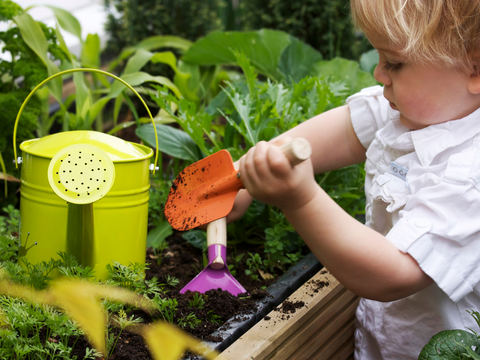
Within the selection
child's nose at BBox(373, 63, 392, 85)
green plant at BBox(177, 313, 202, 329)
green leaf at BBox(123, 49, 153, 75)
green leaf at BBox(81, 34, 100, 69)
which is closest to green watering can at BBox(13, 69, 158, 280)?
green plant at BBox(177, 313, 202, 329)

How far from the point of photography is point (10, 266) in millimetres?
917

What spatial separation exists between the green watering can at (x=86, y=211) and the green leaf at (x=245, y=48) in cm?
128

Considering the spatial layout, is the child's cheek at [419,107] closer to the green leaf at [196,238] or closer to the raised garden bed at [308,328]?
the raised garden bed at [308,328]

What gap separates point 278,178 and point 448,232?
0.33 m

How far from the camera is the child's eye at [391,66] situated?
0.87 metres

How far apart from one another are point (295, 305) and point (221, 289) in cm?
19

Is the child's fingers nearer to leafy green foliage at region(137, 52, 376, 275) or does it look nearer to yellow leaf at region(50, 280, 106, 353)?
yellow leaf at region(50, 280, 106, 353)

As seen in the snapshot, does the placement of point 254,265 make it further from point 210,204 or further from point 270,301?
point 210,204

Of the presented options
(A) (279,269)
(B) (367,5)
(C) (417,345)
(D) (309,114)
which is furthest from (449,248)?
(D) (309,114)

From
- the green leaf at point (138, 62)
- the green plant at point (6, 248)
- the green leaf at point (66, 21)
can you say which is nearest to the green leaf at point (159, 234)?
the green plant at point (6, 248)

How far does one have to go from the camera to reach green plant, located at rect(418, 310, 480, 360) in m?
0.74

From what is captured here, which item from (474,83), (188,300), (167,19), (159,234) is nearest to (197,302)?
(188,300)

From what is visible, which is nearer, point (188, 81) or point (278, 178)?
point (278, 178)

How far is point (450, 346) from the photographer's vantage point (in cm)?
75
